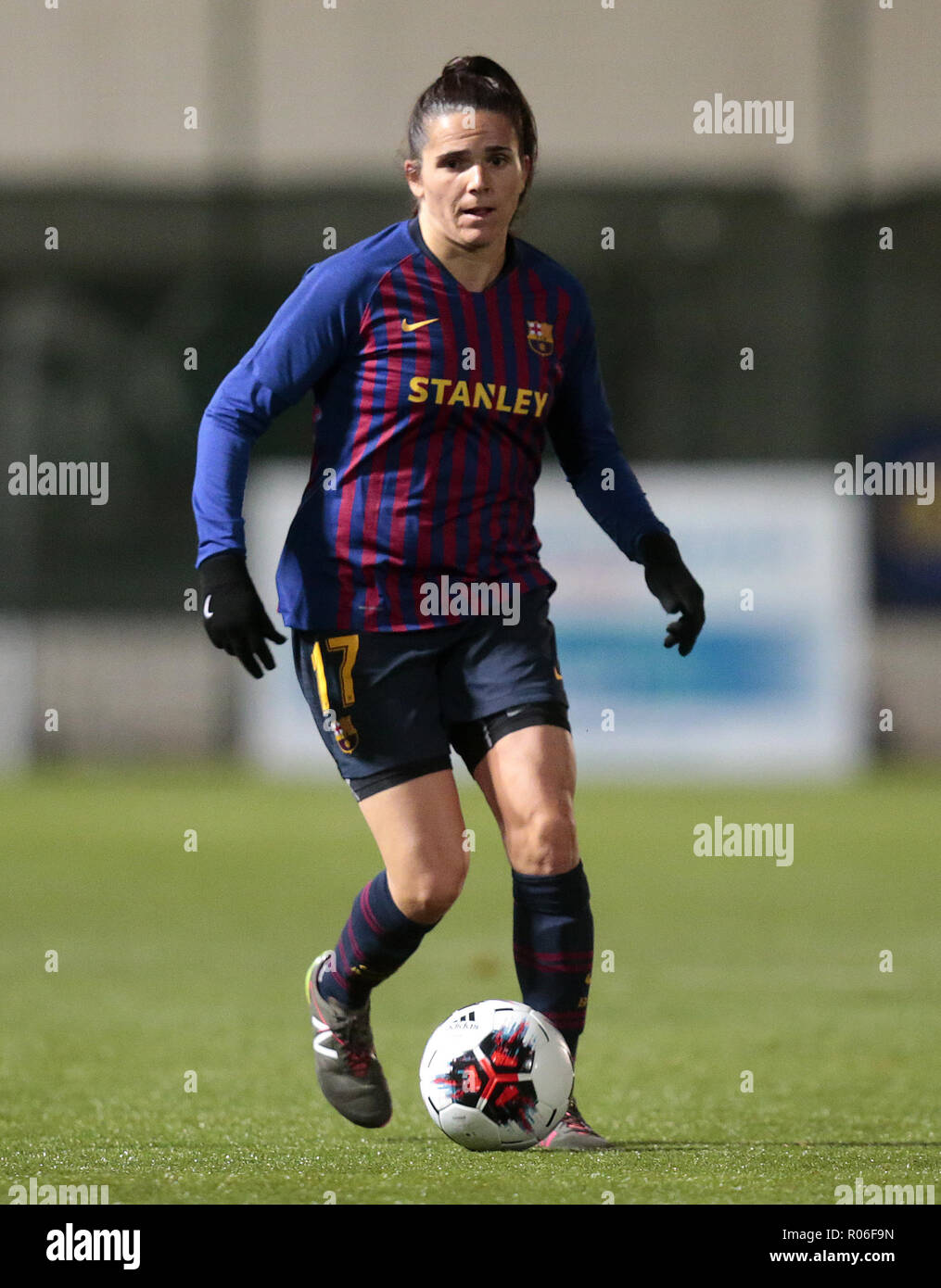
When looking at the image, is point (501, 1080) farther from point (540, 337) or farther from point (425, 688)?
point (540, 337)

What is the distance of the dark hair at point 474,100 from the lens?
4.45m

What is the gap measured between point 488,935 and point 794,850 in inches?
128

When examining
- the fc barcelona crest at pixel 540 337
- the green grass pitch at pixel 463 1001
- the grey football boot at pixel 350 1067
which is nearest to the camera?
the green grass pitch at pixel 463 1001

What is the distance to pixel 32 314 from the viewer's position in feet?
64.8

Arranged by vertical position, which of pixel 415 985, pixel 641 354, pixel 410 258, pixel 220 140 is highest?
pixel 220 140

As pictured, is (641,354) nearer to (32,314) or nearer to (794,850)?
(32,314)

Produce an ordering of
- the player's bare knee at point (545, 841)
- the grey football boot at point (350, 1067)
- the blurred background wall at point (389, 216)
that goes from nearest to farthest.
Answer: the player's bare knee at point (545, 841), the grey football boot at point (350, 1067), the blurred background wall at point (389, 216)

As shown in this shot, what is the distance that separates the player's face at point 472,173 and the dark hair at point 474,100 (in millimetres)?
25

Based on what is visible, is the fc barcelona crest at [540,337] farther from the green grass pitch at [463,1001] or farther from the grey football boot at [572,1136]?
the green grass pitch at [463,1001]

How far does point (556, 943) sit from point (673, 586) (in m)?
0.84

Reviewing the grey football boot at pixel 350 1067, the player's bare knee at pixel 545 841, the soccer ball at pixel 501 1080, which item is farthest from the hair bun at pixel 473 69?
the grey football boot at pixel 350 1067

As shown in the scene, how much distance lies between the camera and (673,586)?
4.80 meters
